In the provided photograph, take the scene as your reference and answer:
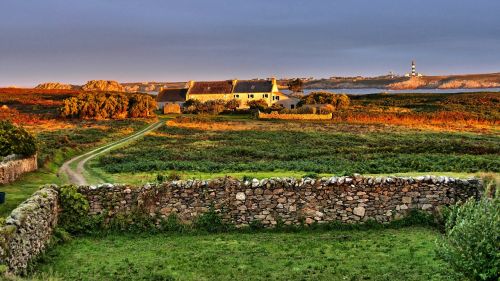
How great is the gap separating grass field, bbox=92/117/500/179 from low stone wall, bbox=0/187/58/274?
13.3 metres

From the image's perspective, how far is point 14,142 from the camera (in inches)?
1168

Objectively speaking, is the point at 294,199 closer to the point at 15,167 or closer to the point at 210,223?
the point at 210,223

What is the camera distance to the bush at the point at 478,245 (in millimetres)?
10297

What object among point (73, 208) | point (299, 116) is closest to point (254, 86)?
point (299, 116)

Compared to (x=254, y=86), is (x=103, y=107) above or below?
below

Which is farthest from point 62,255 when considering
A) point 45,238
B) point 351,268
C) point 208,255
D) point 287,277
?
point 351,268

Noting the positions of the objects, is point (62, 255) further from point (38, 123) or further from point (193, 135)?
point (38, 123)

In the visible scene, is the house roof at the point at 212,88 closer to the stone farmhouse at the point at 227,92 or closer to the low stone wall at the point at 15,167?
the stone farmhouse at the point at 227,92

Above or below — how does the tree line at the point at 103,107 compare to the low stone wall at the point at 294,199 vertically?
above

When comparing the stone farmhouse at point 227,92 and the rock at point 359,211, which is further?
the stone farmhouse at point 227,92

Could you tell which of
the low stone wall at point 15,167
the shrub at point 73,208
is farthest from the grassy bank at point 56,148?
the shrub at point 73,208

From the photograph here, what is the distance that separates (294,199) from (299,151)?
26458mm

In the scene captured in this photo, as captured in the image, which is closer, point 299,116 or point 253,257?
point 253,257

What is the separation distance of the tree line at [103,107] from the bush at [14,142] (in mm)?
55847
